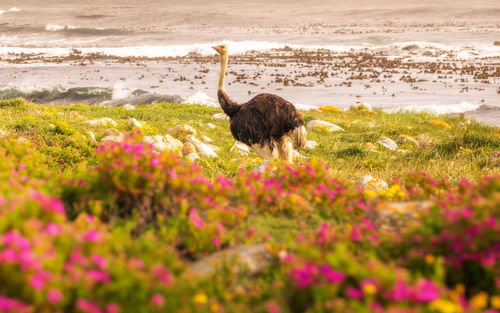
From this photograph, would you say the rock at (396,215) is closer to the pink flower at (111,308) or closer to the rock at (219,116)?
the pink flower at (111,308)

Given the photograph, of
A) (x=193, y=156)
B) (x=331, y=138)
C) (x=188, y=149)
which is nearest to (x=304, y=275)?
(x=193, y=156)

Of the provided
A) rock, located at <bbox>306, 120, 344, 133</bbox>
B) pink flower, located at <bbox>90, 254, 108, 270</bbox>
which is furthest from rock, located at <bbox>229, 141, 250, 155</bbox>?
pink flower, located at <bbox>90, 254, 108, 270</bbox>

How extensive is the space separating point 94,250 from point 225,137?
10.2 m

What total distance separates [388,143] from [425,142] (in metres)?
0.94

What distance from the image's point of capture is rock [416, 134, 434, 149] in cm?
1176

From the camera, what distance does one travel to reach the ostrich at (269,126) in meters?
8.50

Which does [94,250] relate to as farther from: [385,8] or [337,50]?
[385,8]

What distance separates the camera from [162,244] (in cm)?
300

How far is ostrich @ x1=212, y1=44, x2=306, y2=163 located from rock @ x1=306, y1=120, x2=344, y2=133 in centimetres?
540

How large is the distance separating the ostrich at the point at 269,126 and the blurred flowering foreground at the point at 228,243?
4.17m

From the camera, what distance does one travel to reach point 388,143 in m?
12.2

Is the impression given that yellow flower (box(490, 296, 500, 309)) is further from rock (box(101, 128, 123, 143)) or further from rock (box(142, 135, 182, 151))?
rock (box(101, 128, 123, 143))

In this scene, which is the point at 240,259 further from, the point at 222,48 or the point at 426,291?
the point at 222,48

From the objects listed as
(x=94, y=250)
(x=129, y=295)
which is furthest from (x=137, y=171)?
(x=129, y=295)
